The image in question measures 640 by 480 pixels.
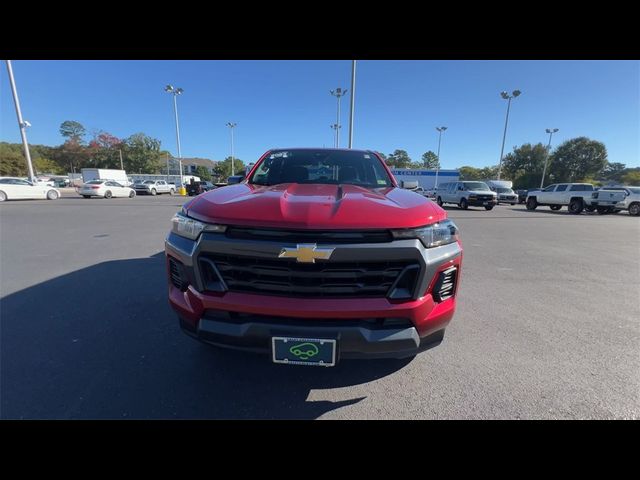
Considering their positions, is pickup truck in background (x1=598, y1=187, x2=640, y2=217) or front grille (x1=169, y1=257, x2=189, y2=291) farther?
pickup truck in background (x1=598, y1=187, x2=640, y2=217)

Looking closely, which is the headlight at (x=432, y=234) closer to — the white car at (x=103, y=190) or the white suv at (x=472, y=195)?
the white suv at (x=472, y=195)

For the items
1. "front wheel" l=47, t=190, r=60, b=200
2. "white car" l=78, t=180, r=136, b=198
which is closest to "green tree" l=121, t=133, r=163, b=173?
"white car" l=78, t=180, r=136, b=198

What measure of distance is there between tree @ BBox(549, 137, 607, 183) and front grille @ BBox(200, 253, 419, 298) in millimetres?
86022

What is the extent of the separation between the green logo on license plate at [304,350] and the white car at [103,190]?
2746 cm

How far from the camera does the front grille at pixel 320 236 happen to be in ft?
5.46

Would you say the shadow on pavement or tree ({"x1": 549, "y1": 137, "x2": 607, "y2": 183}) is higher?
tree ({"x1": 549, "y1": 137, "x2": 607, "y2": 183})

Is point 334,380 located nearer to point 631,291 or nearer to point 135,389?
point 135,389

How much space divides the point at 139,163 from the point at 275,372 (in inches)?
3286

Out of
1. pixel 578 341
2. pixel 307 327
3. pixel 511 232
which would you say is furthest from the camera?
pixel 511 232

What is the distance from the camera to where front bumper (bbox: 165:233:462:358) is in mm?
1632

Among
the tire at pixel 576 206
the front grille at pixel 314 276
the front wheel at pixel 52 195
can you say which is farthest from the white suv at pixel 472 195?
the front wheel at pixel 52 195

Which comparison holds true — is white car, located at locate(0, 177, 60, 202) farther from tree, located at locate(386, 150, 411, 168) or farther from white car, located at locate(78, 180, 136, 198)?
tree, located at locate(386, 150, 411, 168)
